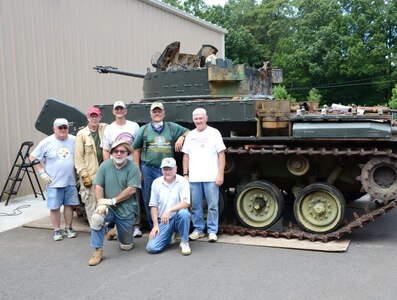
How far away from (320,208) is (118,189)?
9.01 ft

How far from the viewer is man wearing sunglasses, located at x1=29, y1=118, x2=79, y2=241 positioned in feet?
21.9

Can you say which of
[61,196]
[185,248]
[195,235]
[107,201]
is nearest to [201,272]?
[185,248]

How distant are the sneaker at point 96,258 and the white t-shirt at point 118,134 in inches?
57.7

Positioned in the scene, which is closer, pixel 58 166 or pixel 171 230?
pixel 171 230

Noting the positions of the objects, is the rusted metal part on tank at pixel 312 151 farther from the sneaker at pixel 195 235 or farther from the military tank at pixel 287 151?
the sneaker at pixel 195 235

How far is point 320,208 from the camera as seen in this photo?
658 centimetres

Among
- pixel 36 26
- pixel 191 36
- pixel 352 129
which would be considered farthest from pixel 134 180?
pixel 191 36

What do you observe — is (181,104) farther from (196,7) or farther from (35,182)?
(196,7)

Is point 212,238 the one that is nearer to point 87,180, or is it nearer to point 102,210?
point 102,210

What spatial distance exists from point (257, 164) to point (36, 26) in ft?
21.6

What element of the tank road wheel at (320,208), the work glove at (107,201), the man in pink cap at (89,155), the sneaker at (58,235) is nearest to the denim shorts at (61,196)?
the man in pink cap at (89,155)

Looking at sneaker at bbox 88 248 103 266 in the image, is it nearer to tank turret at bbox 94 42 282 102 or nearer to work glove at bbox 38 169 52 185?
work glove at bbox 38 169 52 185

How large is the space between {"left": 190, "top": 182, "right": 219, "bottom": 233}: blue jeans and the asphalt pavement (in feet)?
0.95

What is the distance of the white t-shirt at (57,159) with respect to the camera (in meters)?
6.68
